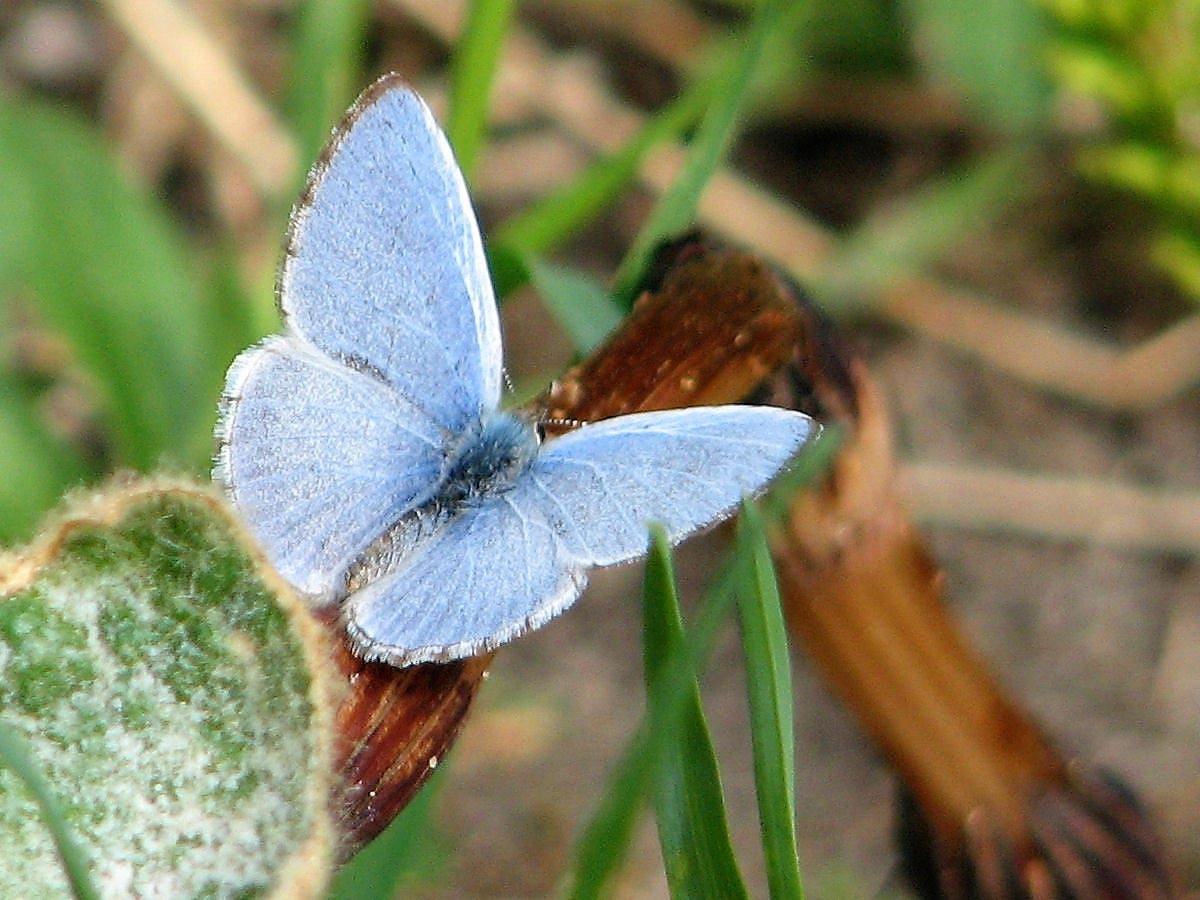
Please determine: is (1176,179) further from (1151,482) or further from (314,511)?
(314,511)

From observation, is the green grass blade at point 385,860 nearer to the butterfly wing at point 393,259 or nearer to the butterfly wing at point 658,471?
the butterfly wing at point 658,471

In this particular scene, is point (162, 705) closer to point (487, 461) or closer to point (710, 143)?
point (487, 461)

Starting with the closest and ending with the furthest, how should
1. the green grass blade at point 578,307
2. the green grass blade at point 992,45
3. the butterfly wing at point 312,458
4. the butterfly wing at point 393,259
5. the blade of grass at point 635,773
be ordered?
→ the blade of grass at point 635,773
the butterfly wing at point 312,458
the butterfly wing at point 393,259
the green grass blade at point 578,307
the green grass blade at point 992,45

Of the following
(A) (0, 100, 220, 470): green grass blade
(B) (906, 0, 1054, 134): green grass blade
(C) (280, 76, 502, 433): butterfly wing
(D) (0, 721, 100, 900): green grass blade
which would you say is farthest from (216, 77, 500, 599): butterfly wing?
(B) (906, 0, 1054, 134): green grass blade

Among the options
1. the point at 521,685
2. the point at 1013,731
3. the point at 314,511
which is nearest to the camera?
the point at 314,511

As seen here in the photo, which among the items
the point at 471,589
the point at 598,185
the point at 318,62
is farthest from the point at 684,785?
the point at 318,62

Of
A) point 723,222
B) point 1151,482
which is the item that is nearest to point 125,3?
point 723,222

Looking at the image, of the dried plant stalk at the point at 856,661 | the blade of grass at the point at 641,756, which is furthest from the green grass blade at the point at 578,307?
the blade of grass at the point at 641,756
